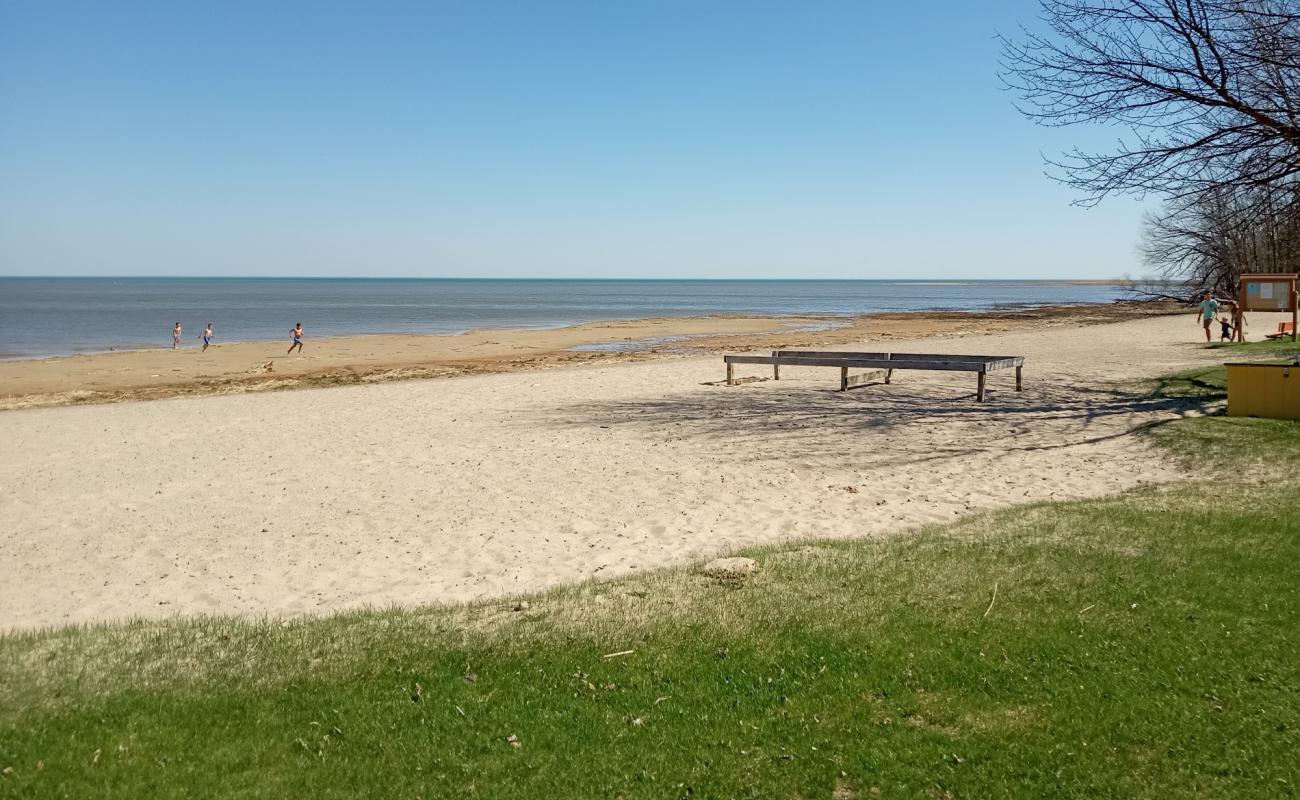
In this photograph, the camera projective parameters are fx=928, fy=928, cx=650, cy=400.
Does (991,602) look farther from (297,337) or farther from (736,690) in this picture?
(297,337)

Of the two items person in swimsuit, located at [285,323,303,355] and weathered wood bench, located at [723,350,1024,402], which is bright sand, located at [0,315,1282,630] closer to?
weathered wood bench, located at [723,350,1024,402]

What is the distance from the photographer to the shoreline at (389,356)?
984 inches

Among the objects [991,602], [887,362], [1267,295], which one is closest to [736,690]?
[991,602]

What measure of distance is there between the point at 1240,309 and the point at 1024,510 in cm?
2183

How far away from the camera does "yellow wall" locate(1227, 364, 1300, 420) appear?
1241cm

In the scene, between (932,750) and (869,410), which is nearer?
(932,750)

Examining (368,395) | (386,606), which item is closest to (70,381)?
(368,395)

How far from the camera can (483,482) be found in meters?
11.0

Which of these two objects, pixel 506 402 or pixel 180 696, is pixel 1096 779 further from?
pixel 506 402

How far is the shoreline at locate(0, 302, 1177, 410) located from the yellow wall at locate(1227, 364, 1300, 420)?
1925 centimetres

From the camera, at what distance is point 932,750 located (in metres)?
3.98

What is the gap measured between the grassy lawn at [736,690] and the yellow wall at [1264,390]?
692 cm

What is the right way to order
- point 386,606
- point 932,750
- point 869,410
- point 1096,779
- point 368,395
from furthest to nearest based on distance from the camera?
point 368,395 → point 869,410 → point 386,606 → point 932,750 → point 1096,779

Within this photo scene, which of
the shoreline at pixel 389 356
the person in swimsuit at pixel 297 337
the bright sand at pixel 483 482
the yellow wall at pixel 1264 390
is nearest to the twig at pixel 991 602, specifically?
the bright sand at pixel 483 482
